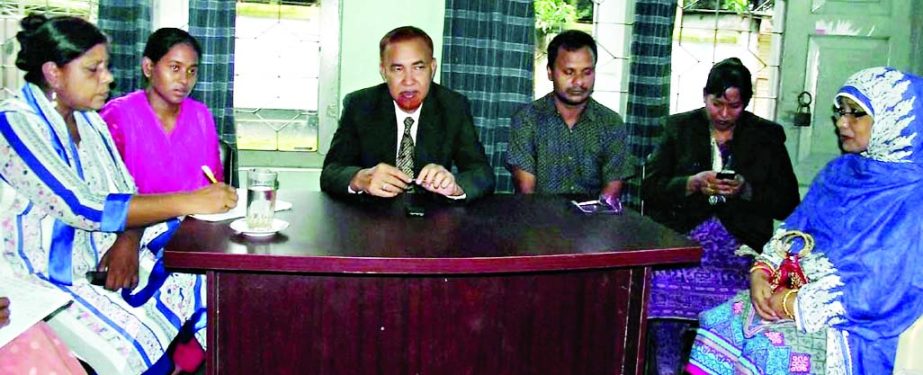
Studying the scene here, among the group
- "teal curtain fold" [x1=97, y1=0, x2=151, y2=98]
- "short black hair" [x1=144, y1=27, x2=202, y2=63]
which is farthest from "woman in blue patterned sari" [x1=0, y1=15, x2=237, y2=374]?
"teal curtain fold" [x1=97, y1=0, x2=151, y2=98]

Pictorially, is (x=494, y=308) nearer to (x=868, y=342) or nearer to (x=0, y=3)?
(x=868, y=342)

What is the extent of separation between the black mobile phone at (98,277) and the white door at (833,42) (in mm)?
3501

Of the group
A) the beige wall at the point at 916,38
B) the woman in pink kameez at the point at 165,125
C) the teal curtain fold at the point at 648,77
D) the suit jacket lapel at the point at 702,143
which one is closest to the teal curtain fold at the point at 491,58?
the teal curtain fold at the point at 648,77

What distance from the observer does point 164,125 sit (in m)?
2.98

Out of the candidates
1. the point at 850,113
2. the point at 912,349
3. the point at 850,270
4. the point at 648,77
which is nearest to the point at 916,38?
the point at 648,77

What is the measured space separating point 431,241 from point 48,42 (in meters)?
1.15

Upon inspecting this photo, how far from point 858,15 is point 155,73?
3.46 metres

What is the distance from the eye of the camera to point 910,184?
2357 mm

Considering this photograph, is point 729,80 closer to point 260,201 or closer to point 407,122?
point 407,122

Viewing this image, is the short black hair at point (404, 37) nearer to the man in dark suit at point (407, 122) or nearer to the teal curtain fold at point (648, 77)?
the man in dark suit at point (407, 122)

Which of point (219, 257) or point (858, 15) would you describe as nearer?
point (219, 257)

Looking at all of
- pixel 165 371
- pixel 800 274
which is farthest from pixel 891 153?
pixel 165 371

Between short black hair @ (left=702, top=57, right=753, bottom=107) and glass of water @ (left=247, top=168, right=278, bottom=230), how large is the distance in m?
1.93

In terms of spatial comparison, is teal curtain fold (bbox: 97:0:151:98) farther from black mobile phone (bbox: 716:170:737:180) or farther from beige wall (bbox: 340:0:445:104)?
black mobile phone (bbox: 716:170:737:180)
